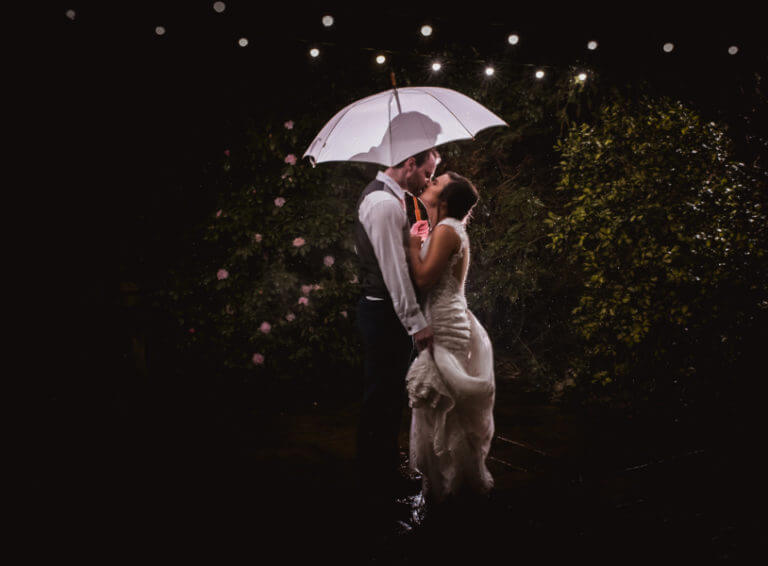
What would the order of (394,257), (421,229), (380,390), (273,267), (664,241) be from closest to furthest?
(394,257) < (380,390) < (421,229) < (664,241) < (273,267)

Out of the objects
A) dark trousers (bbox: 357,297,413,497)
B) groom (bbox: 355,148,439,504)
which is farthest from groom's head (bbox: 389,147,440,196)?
dark trousers (bbox: 357,297,413,497)

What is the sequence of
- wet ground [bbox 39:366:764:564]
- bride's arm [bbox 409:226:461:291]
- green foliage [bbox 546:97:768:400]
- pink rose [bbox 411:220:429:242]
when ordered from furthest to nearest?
green foliage [bbox 546:97:768:400] < pink rose [bbox 411:220:429:242] < bride's arm [bbox 409:226:461:291] < wet ground [bbox 39:366:764:564]

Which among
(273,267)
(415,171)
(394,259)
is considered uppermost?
(415,171)

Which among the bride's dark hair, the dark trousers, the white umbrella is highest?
the white umbrella

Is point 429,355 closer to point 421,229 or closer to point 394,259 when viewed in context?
point 394,259

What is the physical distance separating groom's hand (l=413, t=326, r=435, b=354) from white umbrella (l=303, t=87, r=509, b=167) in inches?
33.7

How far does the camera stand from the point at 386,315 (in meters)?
2.85

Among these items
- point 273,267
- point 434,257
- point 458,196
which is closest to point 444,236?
point 434,257

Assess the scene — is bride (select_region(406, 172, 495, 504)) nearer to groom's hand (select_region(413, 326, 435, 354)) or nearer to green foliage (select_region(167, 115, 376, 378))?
groom's hand (select_region(413, 326, 435, 354))

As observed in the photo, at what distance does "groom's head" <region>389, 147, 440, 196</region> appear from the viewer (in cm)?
284

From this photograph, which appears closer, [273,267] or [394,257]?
[394,257]

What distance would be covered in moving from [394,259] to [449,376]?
2.18ft

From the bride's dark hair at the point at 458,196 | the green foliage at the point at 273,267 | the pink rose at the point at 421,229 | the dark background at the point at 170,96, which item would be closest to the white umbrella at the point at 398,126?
the bride's dark hair at the point at 458,196

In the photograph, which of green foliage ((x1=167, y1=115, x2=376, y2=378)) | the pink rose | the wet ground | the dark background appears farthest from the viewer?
green foliage ((x1=167, y1=115, x2=376, y2=378))
